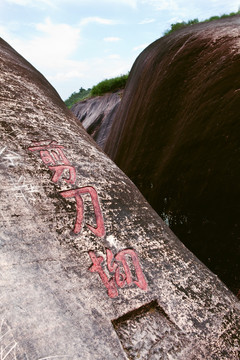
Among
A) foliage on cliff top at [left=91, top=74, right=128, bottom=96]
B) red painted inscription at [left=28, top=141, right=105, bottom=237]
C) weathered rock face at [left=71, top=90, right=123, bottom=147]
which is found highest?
foliage on cliff top at [left=91, top=74, right=128, bottom=96]

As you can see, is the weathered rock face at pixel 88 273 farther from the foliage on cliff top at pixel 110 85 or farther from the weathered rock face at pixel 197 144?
the foliage on cliff top at pixel 110 85

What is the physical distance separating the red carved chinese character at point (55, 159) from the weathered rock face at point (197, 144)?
166cm

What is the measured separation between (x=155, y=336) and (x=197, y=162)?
210cm

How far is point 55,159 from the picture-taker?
6.68 ft

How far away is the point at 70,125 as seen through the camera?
2617 millimetres

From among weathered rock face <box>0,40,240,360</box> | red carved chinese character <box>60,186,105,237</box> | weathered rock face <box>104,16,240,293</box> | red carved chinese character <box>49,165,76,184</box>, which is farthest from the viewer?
weathered rock face <box>104,16,240,293</box>

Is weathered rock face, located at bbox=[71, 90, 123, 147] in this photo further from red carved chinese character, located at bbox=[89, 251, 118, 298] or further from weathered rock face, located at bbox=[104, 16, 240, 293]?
red carved chinese character, located at bbox=[89, 251, 118, 298]

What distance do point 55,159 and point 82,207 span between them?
48cm

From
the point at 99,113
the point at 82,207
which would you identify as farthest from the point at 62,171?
the point at 99,113

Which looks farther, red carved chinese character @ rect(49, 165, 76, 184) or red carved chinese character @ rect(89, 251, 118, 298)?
red carved chinese character @ rect(49, 165, 76, 184)

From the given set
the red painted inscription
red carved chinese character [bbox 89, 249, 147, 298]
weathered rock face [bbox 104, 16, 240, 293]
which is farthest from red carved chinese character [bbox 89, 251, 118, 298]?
weathered rock face [bbox 104, 16, 240, 293]

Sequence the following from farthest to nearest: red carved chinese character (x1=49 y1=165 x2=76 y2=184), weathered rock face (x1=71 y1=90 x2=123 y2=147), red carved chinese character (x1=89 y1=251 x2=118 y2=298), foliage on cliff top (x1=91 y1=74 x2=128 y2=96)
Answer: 1. foliage on cliff top (x1=91 y1=74 x2=128 y2=96)
2. weathered rock face (x1=71 y1=90 x2=123 y2=147)
3. red carved chinese character (x1=49 y1=165 x2=76 y2=184)
4. red carved chinese character (x1=89 y1=251 x2=118 y2=298)

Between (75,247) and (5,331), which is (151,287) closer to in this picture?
(75,247)

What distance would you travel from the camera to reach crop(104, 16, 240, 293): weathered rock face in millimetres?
2826
